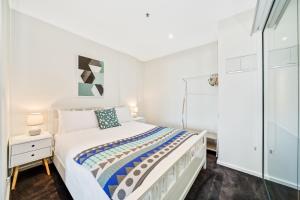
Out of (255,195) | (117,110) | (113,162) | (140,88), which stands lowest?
(255,195)

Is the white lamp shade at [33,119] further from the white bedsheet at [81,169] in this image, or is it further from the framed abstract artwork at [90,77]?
the framed abstract artwork at [90,77]

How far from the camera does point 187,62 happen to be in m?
3.37

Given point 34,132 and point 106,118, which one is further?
point 106,118

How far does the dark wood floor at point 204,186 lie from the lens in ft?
5.00

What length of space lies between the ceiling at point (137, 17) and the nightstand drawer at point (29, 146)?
2.07 meters

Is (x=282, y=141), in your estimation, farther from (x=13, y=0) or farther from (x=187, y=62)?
(x=13, y=0)

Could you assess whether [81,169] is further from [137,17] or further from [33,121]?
[137,17]

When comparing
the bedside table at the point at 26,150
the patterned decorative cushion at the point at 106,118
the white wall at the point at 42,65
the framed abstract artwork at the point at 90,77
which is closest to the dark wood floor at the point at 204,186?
the bedside table at the point at 26,150

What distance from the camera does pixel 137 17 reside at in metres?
2.10

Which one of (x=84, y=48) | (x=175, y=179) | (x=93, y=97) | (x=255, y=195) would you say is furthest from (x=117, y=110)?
(x=255, y=195)

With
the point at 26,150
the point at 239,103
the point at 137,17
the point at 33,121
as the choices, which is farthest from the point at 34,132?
the point at 239,103

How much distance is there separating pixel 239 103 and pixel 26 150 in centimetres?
336

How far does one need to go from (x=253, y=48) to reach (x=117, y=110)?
2.86 metres

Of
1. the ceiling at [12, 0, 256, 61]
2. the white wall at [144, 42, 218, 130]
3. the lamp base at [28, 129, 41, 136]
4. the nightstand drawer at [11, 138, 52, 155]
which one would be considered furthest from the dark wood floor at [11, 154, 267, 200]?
the ceiling at [12, 0, 256, 61]
